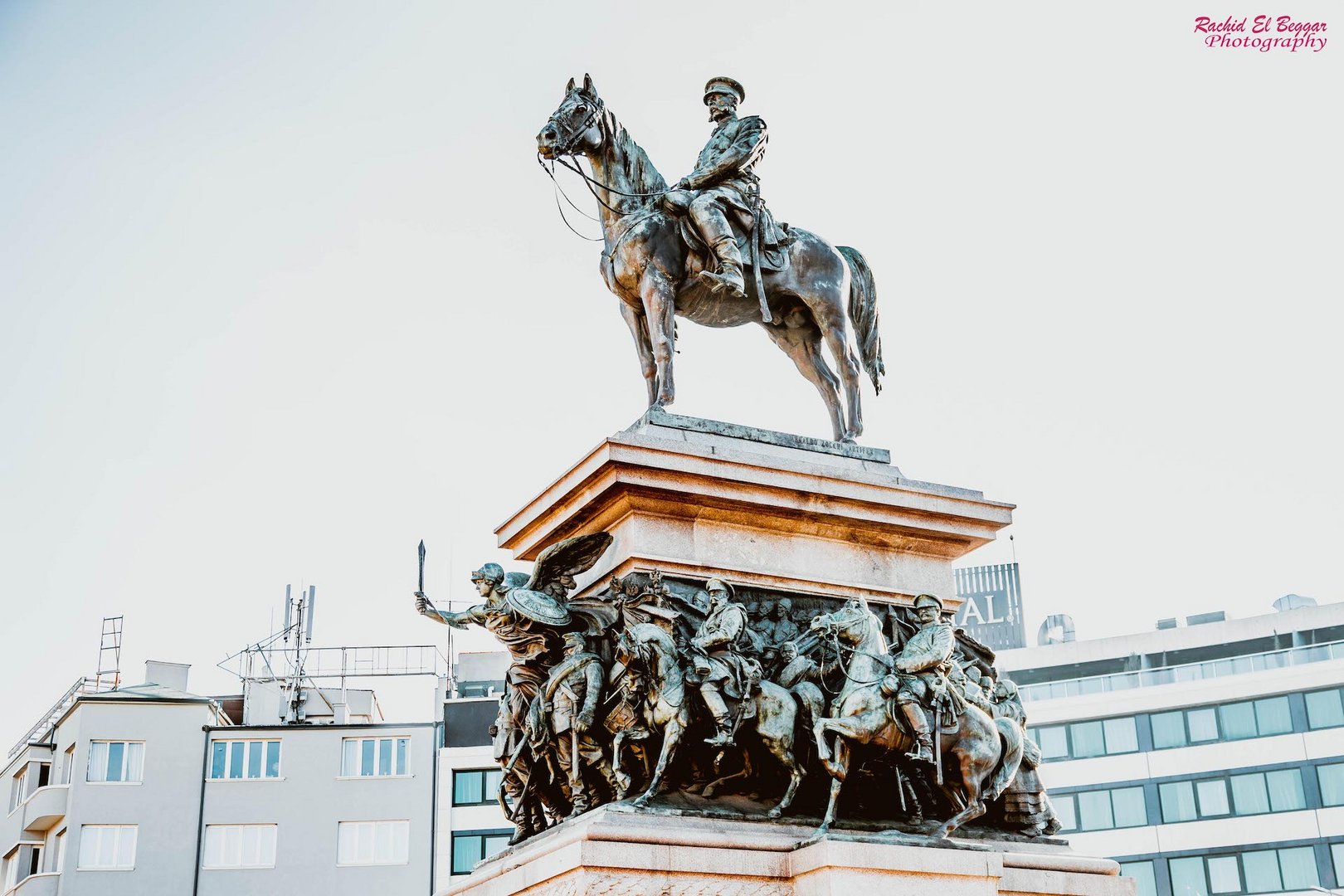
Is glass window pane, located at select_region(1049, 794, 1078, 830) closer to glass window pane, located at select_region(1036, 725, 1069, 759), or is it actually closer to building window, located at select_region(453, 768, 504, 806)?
glass window pane, located at select_region(1036, 725, 1069, 759)

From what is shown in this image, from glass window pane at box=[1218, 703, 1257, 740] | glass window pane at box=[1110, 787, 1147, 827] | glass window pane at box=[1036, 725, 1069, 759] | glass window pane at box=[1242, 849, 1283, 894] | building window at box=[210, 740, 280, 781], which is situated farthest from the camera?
glass window pane at box=[1036, 725, 1069, 759]

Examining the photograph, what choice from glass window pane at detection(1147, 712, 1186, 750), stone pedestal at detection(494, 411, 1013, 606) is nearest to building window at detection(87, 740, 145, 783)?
glass window pane at detection(1147, 712, 1186, 750)

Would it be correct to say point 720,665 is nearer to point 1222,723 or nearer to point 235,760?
point 235,760

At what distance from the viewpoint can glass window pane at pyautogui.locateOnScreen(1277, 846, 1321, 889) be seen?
60.4 metres

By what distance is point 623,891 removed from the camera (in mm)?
11039

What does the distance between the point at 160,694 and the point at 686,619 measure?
170 ft

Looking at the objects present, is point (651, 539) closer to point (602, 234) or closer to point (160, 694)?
point (602, 234)

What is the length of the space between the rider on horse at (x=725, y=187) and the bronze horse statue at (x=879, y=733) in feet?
10.5

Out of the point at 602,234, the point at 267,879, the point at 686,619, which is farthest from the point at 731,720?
the point at 267,879

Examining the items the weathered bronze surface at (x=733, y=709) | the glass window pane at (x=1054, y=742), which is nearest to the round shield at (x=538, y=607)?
the weathered bronze surface at (x=733, y=709)

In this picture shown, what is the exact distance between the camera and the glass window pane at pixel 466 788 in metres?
60.1

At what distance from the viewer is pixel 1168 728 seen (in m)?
65.2

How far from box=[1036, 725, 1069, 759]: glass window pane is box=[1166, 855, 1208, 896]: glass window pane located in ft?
19.5

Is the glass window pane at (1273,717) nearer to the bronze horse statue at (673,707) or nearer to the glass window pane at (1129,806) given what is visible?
the glass window pane at (1129,806)
